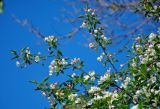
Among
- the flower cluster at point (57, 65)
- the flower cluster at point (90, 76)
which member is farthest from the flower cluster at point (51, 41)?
the flower cluster at point (90, 76)

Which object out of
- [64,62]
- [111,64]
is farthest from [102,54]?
[64,62]

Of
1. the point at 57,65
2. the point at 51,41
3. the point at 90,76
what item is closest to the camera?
the point at 90,76

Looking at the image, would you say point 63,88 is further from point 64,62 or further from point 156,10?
point 156,10

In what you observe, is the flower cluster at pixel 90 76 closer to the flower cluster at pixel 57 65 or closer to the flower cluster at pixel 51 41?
the flower cluster at pixel 57 65

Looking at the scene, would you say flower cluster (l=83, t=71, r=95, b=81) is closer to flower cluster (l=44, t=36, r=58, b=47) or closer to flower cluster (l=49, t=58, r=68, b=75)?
flower cluster (l=49, t=58, r=68, b=75)

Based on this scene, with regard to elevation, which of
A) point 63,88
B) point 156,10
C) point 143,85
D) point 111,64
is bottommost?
point 143,85

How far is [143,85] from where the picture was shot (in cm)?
336

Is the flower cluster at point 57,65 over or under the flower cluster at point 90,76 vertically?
over

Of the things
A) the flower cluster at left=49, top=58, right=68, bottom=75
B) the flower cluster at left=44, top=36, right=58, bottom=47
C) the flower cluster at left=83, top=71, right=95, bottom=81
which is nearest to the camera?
the flower cluster at left=83, top=71, right=95, bottom=81

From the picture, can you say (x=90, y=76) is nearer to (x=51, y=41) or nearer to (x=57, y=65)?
(x=57, y=65)

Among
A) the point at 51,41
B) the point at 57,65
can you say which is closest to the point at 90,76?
the point at 57,65

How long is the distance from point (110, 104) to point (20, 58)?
208cm

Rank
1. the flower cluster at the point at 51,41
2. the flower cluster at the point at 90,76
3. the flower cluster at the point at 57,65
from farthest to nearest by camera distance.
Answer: the flower cluster at the point at 51,41
the flower cluster at the point at 57,65
the flower cluster at the point at 90,76

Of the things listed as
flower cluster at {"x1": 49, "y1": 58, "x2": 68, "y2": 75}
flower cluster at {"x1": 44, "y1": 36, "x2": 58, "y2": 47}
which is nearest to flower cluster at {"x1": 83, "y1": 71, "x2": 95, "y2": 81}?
flower cluster at {"x1": 49, "y1": 58, "x2": 68, "y2": 75}
